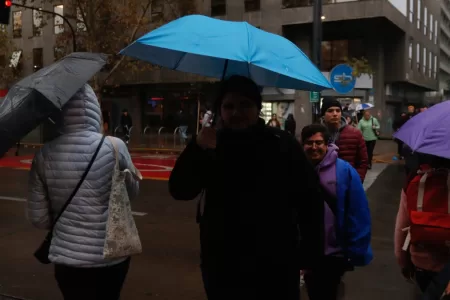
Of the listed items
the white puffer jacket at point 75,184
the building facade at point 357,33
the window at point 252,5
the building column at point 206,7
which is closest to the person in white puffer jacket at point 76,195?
the white puffer jacket at point 75,184

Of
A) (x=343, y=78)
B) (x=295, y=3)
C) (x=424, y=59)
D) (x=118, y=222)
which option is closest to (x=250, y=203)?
(x=118, y=222)

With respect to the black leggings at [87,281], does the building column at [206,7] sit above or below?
above

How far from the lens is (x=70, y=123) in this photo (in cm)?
257

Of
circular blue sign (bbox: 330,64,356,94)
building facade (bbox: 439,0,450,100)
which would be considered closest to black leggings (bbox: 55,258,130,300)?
circular blue sign (bbox: 330,64,356,94)

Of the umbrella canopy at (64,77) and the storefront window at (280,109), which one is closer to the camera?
the umbrella canopy at (64,77)

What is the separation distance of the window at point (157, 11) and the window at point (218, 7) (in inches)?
131

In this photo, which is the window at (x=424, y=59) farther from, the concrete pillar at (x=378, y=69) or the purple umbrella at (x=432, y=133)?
the purple umbrella at (x=432, y=133)

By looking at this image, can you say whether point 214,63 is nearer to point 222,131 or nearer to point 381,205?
point 222,131

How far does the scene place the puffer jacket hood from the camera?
256 centimetres

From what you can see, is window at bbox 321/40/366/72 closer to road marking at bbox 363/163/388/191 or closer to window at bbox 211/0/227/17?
window at bbox 211/0/227/17

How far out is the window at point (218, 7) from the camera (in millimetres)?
30281

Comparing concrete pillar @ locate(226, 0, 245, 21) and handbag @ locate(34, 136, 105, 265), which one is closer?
handbag @ locate(34, 136, 105, 265)

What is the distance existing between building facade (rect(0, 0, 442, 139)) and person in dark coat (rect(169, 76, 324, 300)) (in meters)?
23.4

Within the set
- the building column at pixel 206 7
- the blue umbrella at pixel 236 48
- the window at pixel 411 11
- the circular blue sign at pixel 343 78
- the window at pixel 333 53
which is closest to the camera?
the blue umbrella at pixel 236 48
